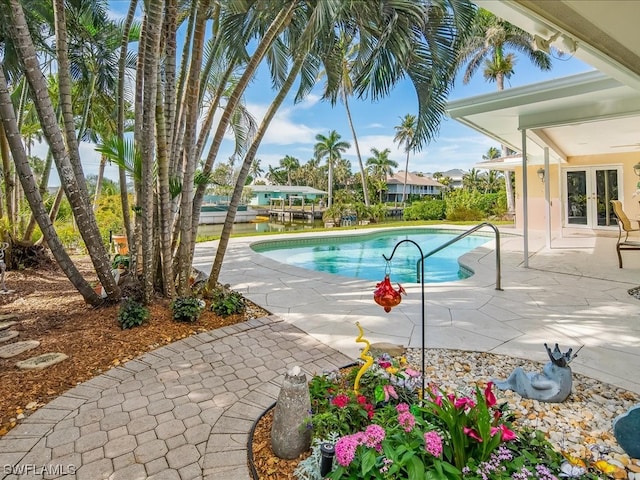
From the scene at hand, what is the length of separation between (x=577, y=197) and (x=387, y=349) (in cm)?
1371

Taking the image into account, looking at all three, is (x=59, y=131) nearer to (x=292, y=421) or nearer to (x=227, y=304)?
(x=227, y=304)

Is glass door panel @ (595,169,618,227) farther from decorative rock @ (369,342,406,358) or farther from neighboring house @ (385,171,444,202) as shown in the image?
neighboring house @ (385,171,444,202)

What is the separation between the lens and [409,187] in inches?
2143

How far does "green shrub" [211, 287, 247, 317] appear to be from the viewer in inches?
187

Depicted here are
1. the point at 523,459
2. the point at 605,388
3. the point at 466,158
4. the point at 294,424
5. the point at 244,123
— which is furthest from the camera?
the point at 466,158

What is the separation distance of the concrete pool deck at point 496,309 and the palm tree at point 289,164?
173 ft

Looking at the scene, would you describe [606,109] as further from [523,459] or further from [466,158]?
[466,158]

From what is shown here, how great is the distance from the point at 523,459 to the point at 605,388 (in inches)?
65.6

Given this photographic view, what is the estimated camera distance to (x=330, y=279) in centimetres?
693

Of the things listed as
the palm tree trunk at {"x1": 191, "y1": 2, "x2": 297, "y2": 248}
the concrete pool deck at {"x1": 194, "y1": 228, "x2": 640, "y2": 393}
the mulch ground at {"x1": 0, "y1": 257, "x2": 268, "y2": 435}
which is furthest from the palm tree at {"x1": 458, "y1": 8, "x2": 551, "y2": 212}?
the mulch ground at {"x1": 0, "y1": 257, "x2": 268, "y2": 435}

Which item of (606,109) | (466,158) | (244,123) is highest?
(466,158)

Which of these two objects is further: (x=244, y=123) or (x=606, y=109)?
(x=244, y=123)

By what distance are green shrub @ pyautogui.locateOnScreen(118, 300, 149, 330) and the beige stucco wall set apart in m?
11.8

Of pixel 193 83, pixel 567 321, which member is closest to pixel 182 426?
pixel 193 83
